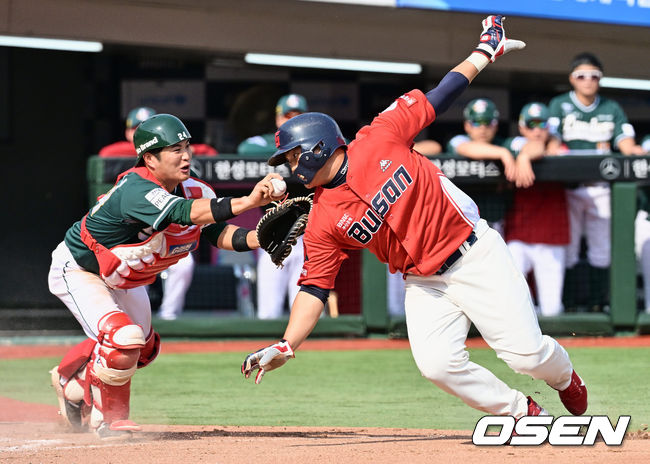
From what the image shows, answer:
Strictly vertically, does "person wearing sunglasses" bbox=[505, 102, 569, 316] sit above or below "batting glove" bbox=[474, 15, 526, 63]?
below

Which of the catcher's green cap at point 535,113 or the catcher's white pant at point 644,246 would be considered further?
the catcher's white pant at point 644,246

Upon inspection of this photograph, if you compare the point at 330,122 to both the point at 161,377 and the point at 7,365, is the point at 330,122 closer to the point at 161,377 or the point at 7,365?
the point at 161,377

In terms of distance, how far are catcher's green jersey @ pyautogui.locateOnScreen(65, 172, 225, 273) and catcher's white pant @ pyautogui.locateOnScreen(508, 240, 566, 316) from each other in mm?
3668

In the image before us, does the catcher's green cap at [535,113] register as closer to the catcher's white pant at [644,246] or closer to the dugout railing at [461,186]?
the dugout railing at [461,186]

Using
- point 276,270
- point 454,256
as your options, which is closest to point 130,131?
point 276,270

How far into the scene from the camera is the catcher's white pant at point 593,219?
28.5 ft

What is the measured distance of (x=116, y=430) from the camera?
509 centimetres

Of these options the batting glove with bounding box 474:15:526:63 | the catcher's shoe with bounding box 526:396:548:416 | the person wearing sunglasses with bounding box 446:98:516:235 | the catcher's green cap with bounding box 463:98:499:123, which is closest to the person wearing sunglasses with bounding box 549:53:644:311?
the person wearing sunglasses with bounding box 446:98:516:235

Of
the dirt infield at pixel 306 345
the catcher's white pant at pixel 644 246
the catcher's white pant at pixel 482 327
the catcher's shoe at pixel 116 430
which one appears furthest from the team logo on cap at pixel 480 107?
the catcher's shoe at pixel 116 430

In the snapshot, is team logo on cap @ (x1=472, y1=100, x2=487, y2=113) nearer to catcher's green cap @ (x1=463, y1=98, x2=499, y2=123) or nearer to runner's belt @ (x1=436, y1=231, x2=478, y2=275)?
catcher's green cap @ (x1=463, y1=98, x2=499, y2=123)

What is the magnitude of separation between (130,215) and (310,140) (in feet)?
3.18

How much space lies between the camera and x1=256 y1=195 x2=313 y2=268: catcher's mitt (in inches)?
194

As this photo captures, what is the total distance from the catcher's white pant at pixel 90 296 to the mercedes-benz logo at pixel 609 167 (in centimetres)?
429

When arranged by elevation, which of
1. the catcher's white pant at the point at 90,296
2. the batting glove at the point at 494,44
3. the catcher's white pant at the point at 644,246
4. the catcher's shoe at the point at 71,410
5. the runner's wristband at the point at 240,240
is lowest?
the catcher's shoe at the point at 71,410
